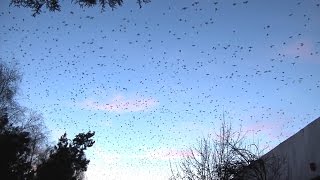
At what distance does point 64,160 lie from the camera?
92.6 ft

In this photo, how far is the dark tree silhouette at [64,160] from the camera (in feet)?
86.1

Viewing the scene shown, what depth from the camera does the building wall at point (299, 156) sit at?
12.8 m

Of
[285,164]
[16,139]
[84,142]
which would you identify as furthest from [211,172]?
[84,142]

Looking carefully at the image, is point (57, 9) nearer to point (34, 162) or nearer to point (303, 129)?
point (303, 129)

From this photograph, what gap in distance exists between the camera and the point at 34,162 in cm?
5325

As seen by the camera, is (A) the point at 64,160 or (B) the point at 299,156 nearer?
(B) the point at 299,156

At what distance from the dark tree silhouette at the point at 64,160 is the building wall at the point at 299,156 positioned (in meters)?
15.4

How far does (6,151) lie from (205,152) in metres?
10.4

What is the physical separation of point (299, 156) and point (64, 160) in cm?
1905

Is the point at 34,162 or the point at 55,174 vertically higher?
the point at 34,162

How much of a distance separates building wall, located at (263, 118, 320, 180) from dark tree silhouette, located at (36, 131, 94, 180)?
15.4 metres

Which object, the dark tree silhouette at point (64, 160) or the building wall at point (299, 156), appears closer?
the building wall at point (299, 156)

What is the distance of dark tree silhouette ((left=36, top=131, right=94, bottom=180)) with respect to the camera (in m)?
26.2

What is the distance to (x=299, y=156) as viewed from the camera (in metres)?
14.4
